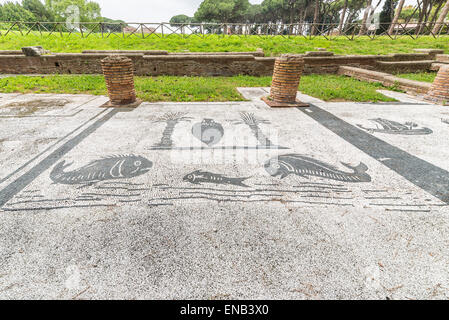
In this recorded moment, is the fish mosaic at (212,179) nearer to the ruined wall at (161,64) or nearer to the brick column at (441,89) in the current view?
the brick column at (441,89)

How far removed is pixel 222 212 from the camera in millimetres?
1938

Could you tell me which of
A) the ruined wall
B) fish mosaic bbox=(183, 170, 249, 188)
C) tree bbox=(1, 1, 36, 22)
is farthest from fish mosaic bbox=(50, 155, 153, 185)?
tree bbox=(1, 1, 36, 22)

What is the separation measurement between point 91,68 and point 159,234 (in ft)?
30.1

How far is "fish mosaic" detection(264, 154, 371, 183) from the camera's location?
8.01 feet

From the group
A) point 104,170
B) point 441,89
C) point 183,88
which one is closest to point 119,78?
point 183,88

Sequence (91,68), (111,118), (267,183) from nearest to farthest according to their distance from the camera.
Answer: (267,183) → (111,118) → (91,68)

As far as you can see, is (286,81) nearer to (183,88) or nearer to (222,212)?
(183,88)

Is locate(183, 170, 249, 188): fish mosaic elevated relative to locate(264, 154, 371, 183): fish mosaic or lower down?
lower down

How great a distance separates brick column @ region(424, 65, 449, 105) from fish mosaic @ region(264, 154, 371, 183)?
15.1 feet

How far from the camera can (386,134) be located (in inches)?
140

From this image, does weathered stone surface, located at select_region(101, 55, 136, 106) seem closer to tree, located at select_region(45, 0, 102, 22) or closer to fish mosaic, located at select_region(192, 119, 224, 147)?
fish mosaic, located at select_region(192, 119, 224, 147)
